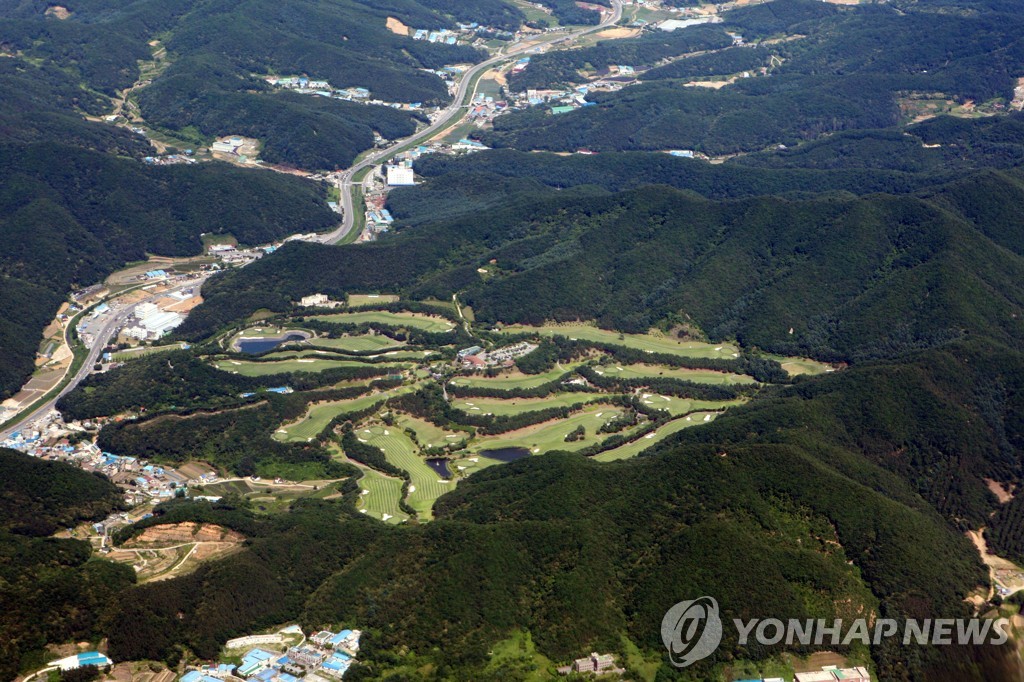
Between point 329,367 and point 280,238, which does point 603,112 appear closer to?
point 280,238

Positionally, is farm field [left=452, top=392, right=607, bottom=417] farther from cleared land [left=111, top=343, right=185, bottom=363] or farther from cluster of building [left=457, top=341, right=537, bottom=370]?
cleared land [left=111, top=343, right=185, bottom=363]

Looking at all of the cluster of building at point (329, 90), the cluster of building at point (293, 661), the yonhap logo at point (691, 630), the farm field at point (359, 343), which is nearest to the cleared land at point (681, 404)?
the farm field at point (359, 343)

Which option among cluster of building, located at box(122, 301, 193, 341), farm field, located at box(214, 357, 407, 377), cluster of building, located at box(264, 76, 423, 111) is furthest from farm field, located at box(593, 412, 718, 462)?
cluster of building, located at box(264, 76, 423, 111)

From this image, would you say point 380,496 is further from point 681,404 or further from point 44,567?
point 681,404

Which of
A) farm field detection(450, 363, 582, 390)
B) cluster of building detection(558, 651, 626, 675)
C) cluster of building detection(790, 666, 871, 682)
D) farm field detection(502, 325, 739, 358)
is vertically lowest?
farm field detection(502, 325, 739, 358)

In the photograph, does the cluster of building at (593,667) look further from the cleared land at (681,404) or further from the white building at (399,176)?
the white building at (399,176)

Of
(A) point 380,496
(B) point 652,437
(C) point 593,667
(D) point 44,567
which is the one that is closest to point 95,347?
(A) point 380,496
